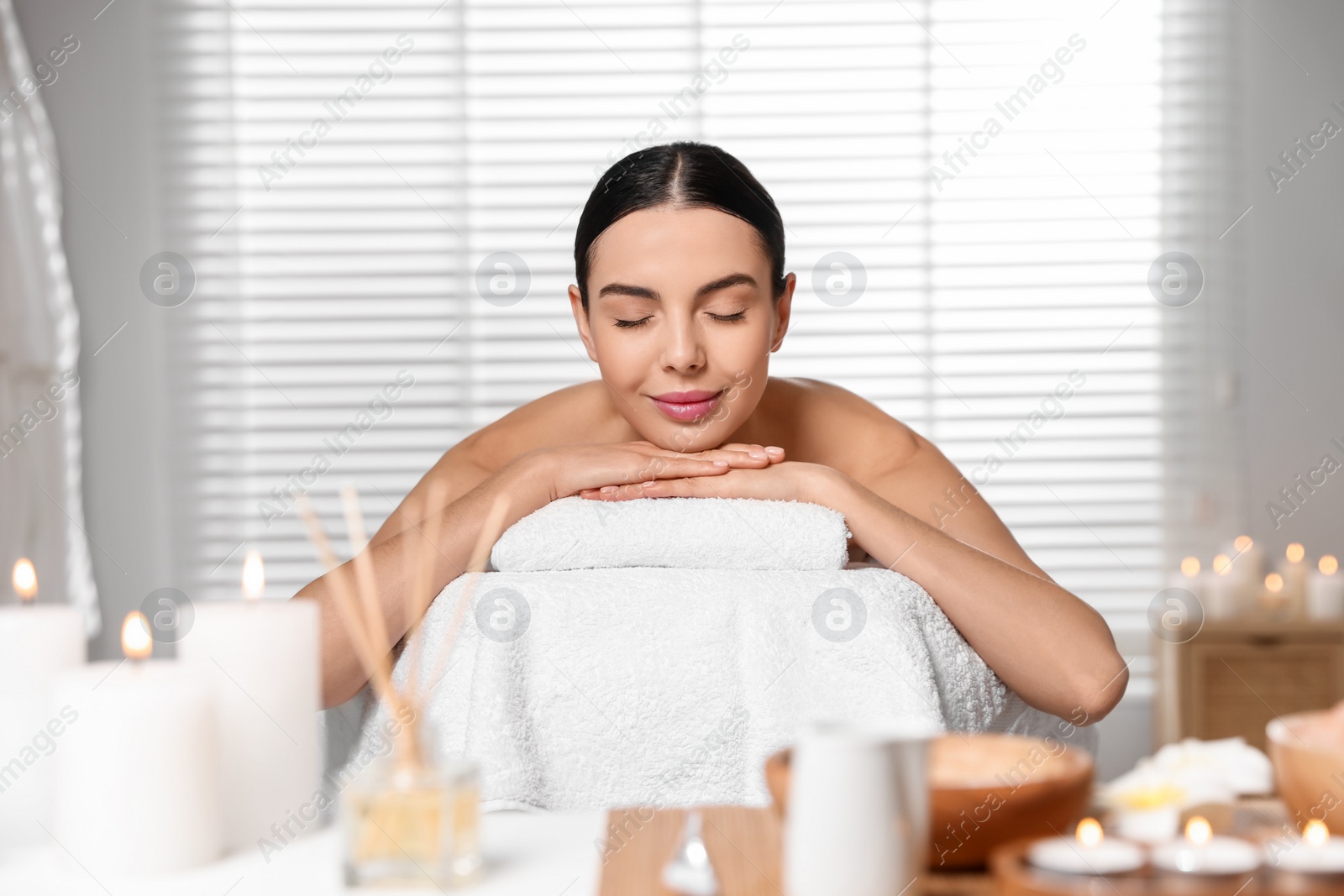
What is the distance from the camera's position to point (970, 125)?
8.40 ft

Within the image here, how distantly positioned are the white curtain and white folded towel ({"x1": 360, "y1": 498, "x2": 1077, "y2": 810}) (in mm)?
1409

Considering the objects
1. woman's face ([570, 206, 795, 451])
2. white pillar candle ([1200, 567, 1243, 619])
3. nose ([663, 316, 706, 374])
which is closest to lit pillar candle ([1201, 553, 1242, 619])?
white pillar candle ([1200, 567, 1243, 619])

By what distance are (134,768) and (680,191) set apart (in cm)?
78

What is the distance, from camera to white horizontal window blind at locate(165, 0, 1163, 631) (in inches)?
101

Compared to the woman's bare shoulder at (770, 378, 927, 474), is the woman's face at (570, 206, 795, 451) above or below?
above

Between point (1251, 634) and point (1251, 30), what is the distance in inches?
53.1

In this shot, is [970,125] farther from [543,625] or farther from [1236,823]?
[1236,823]

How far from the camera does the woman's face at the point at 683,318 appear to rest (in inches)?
46.3

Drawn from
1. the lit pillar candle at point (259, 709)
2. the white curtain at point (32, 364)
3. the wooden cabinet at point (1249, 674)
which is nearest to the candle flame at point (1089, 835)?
the lit pillar candle at point (259, 709)

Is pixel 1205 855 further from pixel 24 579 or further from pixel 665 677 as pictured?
pixel 24 579

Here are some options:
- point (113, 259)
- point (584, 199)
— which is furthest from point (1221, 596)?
point (113, 259)

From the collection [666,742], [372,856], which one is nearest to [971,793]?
[372,856]

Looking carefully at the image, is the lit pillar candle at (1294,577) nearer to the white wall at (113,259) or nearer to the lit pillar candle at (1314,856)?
the lit pillar candle at (1314,856)

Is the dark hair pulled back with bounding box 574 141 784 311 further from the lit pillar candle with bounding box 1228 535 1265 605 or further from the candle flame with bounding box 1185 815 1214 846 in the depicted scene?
the lit pillar candle with bounding box 1228 535 1265 605
